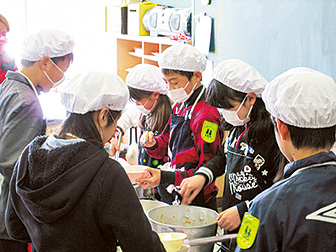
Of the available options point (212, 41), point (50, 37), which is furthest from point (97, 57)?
point (50, 37)

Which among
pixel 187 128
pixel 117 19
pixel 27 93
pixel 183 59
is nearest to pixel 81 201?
pixel 27 93

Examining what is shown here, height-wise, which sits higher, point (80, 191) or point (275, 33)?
point (275, 33)

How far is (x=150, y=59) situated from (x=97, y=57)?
1950 mm

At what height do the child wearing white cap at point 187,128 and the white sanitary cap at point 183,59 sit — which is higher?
the white sanitary cap at point 183,59

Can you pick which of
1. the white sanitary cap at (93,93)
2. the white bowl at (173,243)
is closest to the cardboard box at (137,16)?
the white sanitary cap at (93,93)

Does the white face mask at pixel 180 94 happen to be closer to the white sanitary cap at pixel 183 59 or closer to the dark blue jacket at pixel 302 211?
the white sanitary cap at pixel 183 59

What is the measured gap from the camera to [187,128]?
1.88 metres

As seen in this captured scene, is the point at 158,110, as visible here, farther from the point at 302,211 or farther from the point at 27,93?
the point at 302,211

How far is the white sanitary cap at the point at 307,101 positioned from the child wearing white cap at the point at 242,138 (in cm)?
48

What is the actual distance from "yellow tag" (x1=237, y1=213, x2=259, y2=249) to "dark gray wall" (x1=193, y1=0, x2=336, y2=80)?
1.20 metres

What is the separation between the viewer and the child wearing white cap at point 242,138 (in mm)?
1539

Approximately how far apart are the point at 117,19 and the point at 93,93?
347 cm

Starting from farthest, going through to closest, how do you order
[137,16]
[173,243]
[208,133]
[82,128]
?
1. [137,16]
2. [208,133]
3. [173,243]
4. [82,128]

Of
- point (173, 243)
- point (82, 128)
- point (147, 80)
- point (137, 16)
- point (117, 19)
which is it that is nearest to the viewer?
point (82, 128)
